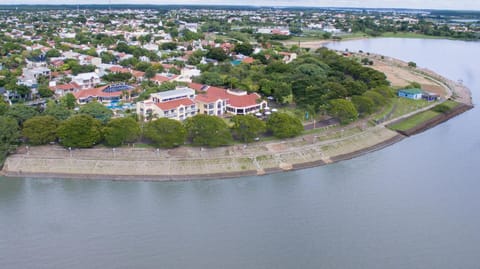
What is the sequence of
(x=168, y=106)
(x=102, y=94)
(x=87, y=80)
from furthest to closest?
1. (x=87, y=80)
2. (x=102, y=94)
3. (x=168, y=106)

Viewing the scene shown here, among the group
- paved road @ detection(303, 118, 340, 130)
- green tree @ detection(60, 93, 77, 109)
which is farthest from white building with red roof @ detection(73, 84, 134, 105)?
paved road @ detection(303, 118, 340, 130)

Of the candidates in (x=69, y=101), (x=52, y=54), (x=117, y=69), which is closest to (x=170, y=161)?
(x=69, y=101)

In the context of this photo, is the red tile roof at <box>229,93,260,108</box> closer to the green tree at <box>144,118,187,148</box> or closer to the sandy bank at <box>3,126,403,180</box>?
the sandy bank at <box>3,126,403,180</box>

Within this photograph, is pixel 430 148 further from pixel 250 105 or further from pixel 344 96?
pixel 250 105

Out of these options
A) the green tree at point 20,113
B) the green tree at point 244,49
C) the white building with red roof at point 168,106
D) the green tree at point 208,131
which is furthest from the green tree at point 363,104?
the green tree at point 244,49

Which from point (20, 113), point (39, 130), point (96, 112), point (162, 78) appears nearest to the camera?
point (39, 130)

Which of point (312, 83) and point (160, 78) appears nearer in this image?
point (312, 83)

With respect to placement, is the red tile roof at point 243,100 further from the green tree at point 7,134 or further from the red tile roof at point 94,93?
the green tree at point 7,134

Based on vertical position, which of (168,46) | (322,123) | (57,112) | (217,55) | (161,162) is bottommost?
(161,162)

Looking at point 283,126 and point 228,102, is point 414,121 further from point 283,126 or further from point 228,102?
point 228,102
